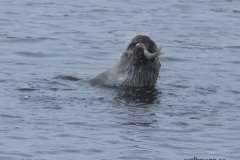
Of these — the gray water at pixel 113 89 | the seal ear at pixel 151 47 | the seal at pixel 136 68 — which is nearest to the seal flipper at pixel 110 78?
the seal at pixel 136 68

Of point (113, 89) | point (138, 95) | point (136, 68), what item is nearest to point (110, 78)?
point (113, 89)

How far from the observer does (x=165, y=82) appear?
12688 mm

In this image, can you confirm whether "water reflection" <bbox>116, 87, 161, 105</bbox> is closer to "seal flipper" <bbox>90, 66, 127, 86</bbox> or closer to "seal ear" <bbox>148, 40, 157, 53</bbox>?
"seal flipper" <bbox>90, 66, 127, 86</bbox>

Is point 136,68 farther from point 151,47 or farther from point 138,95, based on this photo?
point 138,95

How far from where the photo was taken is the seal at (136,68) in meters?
A: 11.8

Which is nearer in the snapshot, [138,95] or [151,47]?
[138,95]

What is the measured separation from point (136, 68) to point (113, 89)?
18.2 inches

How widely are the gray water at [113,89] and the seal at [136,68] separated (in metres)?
0.21

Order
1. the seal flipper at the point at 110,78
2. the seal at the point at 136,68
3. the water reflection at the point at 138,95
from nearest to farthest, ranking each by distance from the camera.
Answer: the water reflection at the point at 138,95 → the seal at the point at 136,68 → the seal flipper at the point at 110,78

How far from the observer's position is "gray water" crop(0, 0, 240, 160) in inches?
349

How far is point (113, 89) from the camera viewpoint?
466 inches

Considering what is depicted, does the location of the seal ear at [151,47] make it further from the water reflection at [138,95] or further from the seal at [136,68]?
the water reflection at [138,95]

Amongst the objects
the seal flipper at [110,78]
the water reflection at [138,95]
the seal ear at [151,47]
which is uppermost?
the seal ear at [151,47]

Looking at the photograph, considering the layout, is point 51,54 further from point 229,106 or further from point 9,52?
point 229,106
